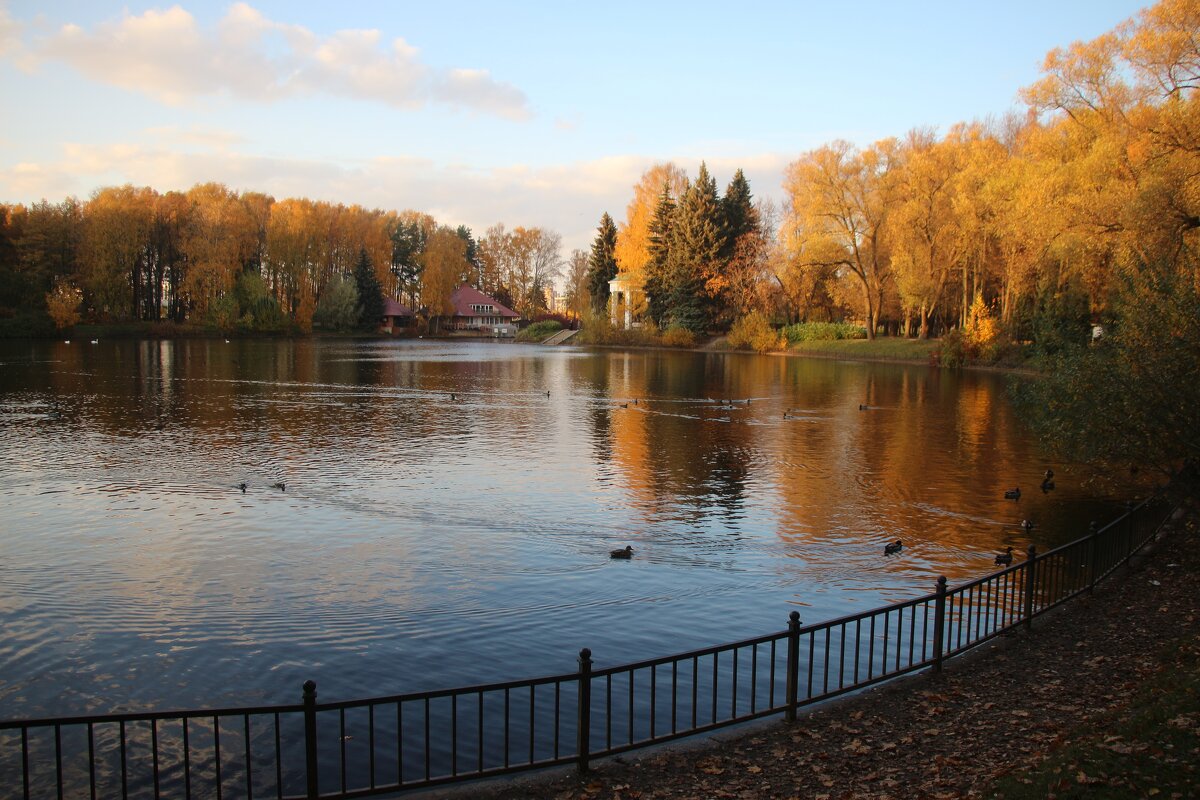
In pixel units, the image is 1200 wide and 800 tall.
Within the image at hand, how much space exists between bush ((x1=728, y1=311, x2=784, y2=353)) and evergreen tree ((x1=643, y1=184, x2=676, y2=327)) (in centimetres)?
1130

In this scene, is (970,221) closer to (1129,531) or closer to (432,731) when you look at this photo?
(1129,531)

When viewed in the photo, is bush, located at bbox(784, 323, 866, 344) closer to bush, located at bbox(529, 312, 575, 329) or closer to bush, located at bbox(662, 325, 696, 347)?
bush, located at bbox(662, 325, 696, 347)

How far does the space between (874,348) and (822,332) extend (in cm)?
913

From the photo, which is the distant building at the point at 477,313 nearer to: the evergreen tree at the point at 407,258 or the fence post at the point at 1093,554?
the evergreen tree at the point at 407,258

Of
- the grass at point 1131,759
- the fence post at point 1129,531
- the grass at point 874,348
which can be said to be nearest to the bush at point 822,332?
the grass at point 874,348

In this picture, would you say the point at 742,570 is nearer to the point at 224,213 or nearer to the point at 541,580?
the point at 541,580

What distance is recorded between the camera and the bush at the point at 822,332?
76.6 meters

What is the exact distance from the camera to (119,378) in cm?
4447

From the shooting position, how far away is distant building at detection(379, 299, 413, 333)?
12356 cm

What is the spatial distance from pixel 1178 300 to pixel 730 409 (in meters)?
23.4

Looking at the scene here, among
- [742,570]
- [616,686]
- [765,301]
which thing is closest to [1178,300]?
[742,570]

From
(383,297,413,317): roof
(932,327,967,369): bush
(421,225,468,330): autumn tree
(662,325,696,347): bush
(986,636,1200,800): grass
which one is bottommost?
(986,636,1200,800): grass

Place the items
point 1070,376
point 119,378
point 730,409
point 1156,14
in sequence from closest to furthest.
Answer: point 1070,376, point 1156,14, point 730,409, point 119,378

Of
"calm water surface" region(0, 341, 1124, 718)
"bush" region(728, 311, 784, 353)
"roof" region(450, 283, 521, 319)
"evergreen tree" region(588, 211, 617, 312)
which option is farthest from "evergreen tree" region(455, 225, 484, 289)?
"calm water surface" region(0, 341, 1124, 718)
